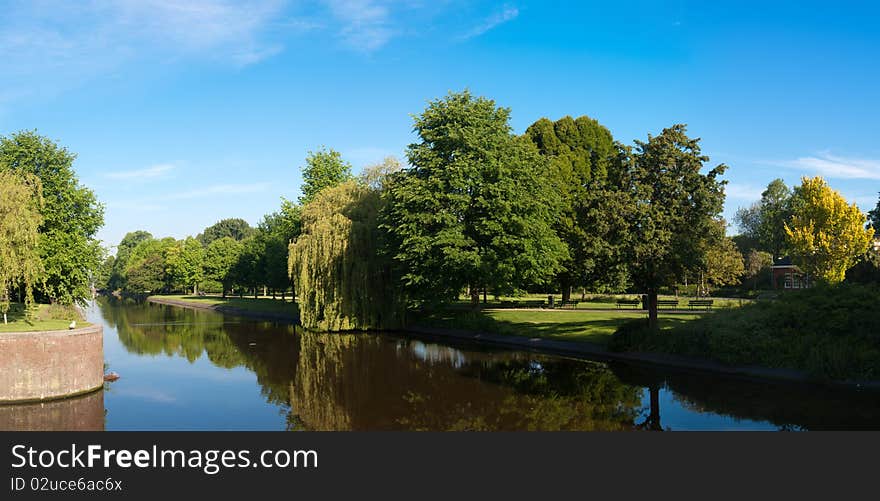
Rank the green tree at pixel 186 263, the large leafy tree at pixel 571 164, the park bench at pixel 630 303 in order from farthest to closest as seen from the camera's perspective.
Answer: the green tree at pixel 186 263, the park bench at pixel 630 303, the large leafy tree at pixel 571 164

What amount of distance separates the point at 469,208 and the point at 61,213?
25234 millimetres

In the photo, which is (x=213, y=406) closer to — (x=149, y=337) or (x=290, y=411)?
(x=290, y=411)

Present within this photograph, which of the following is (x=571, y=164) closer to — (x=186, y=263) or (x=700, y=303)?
(x=700, y=303)

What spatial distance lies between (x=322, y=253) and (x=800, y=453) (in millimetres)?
34441

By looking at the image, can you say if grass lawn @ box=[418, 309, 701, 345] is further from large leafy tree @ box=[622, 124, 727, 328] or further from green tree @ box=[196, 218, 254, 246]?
green tree @ box=[196, 218, 254, 246]

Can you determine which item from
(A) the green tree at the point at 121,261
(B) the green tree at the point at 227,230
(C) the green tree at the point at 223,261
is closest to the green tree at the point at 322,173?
(C) the green tree at the point at 223,261

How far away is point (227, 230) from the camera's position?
180875 millimetres

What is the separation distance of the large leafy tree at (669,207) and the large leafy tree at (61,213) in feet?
106

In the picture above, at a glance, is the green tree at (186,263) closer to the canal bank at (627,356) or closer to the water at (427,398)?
the canal bank at (627,356)

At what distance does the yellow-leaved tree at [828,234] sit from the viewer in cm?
5475

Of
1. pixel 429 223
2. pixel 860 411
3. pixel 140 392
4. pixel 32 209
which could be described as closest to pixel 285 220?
pixel 429 223

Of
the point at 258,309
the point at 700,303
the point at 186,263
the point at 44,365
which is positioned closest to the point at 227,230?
the point at 186,263

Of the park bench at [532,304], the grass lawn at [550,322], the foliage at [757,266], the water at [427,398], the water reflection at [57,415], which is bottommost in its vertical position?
the water at [427,398]

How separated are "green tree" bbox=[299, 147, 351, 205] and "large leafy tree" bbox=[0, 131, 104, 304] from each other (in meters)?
25.3
